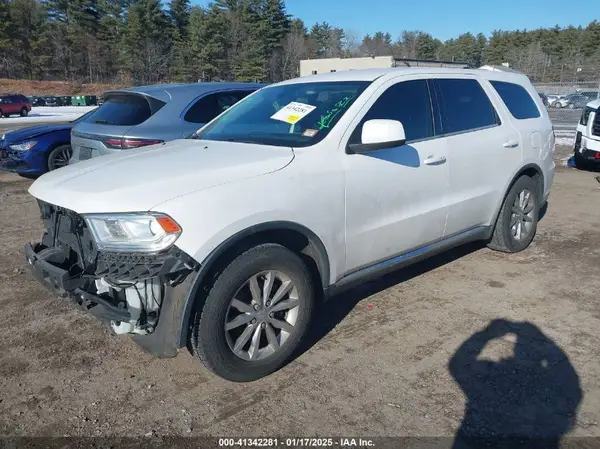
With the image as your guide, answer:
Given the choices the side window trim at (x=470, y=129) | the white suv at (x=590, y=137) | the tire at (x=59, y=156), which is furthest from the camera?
the white suv at (x=590, y=137)

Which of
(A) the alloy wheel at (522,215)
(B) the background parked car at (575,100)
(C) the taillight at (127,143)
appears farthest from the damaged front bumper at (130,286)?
(B) the background parked car at (575,100)

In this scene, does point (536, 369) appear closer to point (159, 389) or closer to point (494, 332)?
point (494, 332)

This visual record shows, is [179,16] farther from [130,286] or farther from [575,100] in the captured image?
[130,286]

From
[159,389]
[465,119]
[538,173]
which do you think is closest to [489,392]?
[159,389]

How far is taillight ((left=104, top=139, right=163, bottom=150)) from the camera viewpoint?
5.75m

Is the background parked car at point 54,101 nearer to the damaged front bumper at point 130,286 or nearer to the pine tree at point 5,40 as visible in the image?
the pine tree at point 5,40

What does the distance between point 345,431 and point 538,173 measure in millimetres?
3904

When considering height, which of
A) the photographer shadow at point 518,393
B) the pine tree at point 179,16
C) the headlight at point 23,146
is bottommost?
the photographer shadow at point 518,393

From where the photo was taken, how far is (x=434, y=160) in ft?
13.1

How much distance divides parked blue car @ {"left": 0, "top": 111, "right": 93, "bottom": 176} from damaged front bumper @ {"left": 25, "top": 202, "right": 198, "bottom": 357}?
20.6 ft

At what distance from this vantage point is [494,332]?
3.69 metres

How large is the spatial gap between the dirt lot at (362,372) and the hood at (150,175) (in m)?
1.12

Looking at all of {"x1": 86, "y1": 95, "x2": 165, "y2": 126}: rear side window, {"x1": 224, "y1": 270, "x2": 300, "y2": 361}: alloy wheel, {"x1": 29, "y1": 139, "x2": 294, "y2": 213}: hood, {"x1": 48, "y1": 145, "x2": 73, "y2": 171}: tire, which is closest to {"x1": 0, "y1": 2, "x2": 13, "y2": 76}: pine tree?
{"x1": 48, "y1": 145, "x2": 73, "y2": 171}: tire

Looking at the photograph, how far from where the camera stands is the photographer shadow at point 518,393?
2.61 meters
